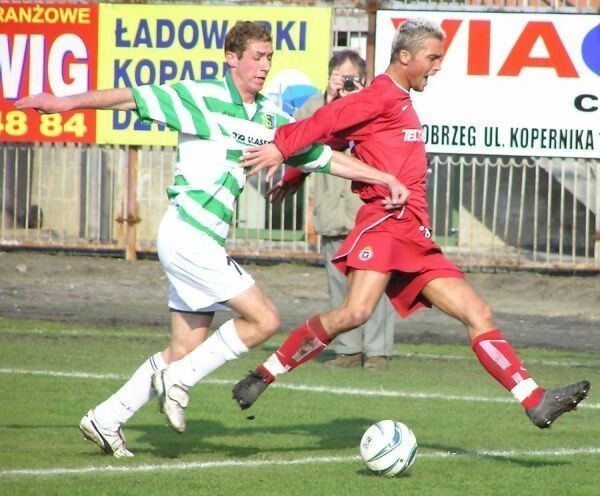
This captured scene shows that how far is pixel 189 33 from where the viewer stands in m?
17.5

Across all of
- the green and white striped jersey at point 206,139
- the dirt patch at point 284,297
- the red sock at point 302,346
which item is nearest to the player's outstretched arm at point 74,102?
the green and white striped jersey at point 206,139

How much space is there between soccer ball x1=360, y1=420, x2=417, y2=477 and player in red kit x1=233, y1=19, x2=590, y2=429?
66 centimetres

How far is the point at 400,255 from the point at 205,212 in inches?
42.3

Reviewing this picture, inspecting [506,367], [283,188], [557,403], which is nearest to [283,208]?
[283,188]

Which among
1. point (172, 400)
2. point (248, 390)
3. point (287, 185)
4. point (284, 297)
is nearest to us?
point (172, 400)

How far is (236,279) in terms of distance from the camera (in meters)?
7.89

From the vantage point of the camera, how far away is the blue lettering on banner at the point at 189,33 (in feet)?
56.6

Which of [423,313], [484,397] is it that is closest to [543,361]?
[484,397]

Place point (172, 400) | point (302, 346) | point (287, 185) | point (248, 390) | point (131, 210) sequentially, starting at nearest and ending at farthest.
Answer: point (172, 400) < point (248, 390) < point (302, 346) < point (287, 185) < point (131, 210)

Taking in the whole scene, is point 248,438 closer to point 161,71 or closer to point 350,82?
point 350,82

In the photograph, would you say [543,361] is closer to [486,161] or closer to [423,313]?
[423,313]

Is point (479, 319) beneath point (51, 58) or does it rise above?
beneath

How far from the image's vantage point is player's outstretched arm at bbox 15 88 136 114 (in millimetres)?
7566

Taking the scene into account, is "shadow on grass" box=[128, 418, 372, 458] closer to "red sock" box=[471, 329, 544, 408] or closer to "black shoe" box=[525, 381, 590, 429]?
"red sock" box=[471, 329, 544, 408]
